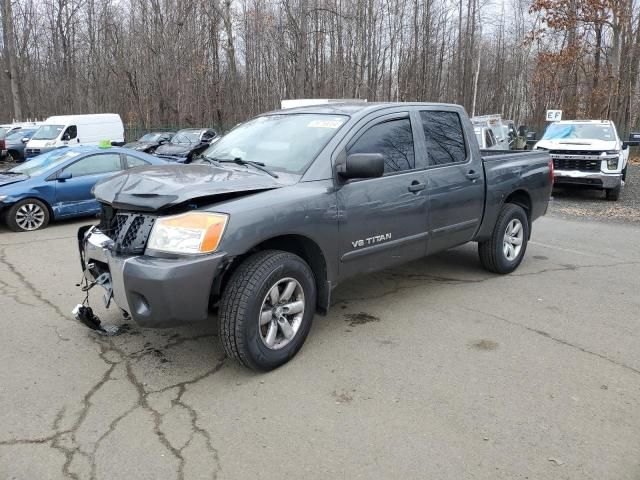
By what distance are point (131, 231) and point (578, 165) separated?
1197cm

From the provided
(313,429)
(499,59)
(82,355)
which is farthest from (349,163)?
(499,59)

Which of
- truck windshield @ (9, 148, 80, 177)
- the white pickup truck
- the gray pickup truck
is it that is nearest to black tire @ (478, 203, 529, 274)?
the gray pickup truck

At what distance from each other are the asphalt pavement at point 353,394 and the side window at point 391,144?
54.6 inches

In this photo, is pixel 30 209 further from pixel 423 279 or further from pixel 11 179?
pixel 423 279

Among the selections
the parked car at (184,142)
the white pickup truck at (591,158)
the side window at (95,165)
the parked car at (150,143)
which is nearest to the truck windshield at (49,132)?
the parked car at (150,143)

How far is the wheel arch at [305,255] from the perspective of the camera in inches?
145

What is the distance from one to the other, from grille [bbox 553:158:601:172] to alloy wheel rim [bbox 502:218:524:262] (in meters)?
7.55

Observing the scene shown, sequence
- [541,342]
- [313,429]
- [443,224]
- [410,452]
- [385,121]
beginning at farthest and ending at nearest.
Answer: [443,224] < [385,121] < [541,342] < [313,429] < [410,452]

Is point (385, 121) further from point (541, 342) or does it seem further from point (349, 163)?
point (541, 342)

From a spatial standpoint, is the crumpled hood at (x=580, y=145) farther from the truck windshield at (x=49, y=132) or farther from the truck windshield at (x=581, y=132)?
the truck windshield at (x=49, y=132)

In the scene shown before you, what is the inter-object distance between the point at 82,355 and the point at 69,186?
243 inches

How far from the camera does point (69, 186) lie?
9.30 metres

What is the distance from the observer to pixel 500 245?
19.6 ft

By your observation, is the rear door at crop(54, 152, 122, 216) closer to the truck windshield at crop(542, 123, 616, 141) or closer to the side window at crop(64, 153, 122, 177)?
the side window at crop(64, 153, 122, 177)
